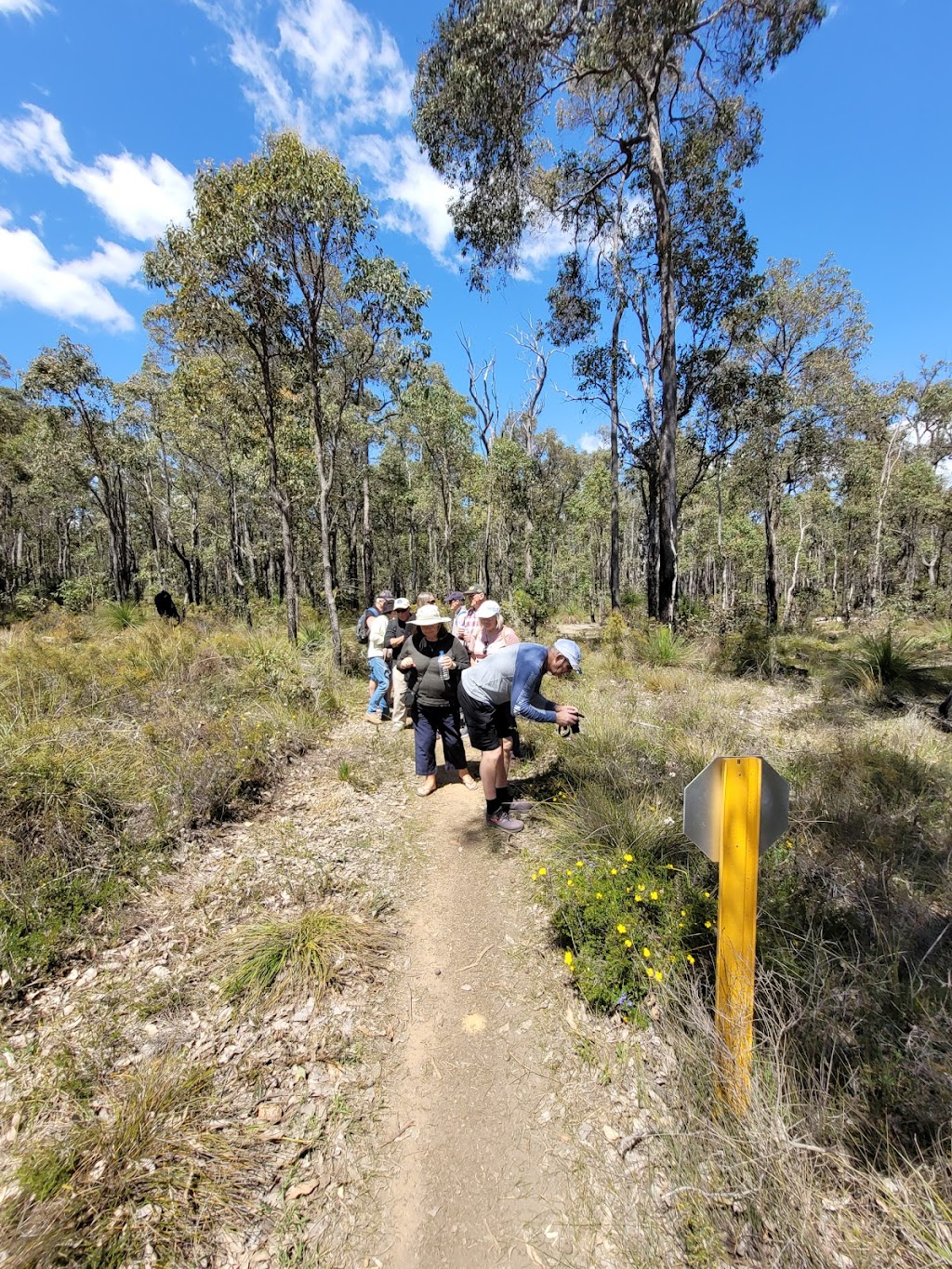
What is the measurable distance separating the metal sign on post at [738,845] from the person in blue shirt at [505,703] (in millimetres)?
1871

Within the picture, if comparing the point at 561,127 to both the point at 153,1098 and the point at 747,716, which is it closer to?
the point at 747,716

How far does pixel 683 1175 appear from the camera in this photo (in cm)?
201

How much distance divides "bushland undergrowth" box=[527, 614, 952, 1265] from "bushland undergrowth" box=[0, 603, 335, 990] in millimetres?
3063

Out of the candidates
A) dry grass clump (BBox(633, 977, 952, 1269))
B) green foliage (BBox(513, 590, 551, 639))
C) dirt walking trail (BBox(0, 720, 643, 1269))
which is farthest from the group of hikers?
green foliage (BBox(513, 590, 551, 639))

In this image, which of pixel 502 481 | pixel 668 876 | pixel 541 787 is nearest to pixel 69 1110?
pixel 668 876

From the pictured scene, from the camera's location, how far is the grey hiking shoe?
4672 millimetres

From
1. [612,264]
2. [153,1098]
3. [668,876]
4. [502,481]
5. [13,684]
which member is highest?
[612,264]

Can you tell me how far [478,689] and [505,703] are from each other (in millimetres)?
297

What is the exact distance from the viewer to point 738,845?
6.56ft

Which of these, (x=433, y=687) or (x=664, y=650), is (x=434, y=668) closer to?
(x=433, y=687)

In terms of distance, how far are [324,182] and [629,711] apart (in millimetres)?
9957

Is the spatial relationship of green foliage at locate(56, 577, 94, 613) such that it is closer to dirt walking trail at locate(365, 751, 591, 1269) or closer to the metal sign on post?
dirt walking trail at locate(365, 751, 591, 1269)

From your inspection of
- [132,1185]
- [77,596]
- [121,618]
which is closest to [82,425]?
[77,596]

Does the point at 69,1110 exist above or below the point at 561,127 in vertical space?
below
